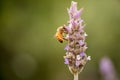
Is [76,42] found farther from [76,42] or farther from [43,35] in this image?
[43,35]

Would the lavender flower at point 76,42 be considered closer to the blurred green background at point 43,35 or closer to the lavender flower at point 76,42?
the lavender flower at point 76,42

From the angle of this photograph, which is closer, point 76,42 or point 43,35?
point 76,42

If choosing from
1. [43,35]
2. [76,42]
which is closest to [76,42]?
[76,42]

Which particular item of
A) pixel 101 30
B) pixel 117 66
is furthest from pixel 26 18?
pixel 117 66

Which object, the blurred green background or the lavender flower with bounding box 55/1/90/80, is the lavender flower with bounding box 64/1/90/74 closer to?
the lavender flower with bounding box 55/1/90/80

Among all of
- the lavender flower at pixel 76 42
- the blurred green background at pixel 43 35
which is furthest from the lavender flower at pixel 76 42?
the blurred green background at pixel 43 35

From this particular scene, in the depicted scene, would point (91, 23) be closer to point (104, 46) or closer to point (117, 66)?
point (104, 46)

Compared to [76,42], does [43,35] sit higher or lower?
higher

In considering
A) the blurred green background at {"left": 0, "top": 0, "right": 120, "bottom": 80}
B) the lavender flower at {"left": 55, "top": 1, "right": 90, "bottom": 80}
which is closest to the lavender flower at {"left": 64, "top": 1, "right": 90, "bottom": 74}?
the lavender flower at {"left": 55, "top": 1, "right": 90, "bottom": 80}

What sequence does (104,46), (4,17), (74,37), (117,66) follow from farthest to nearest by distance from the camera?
(4,17) → (104,46) → (117,66) → (74,37)
